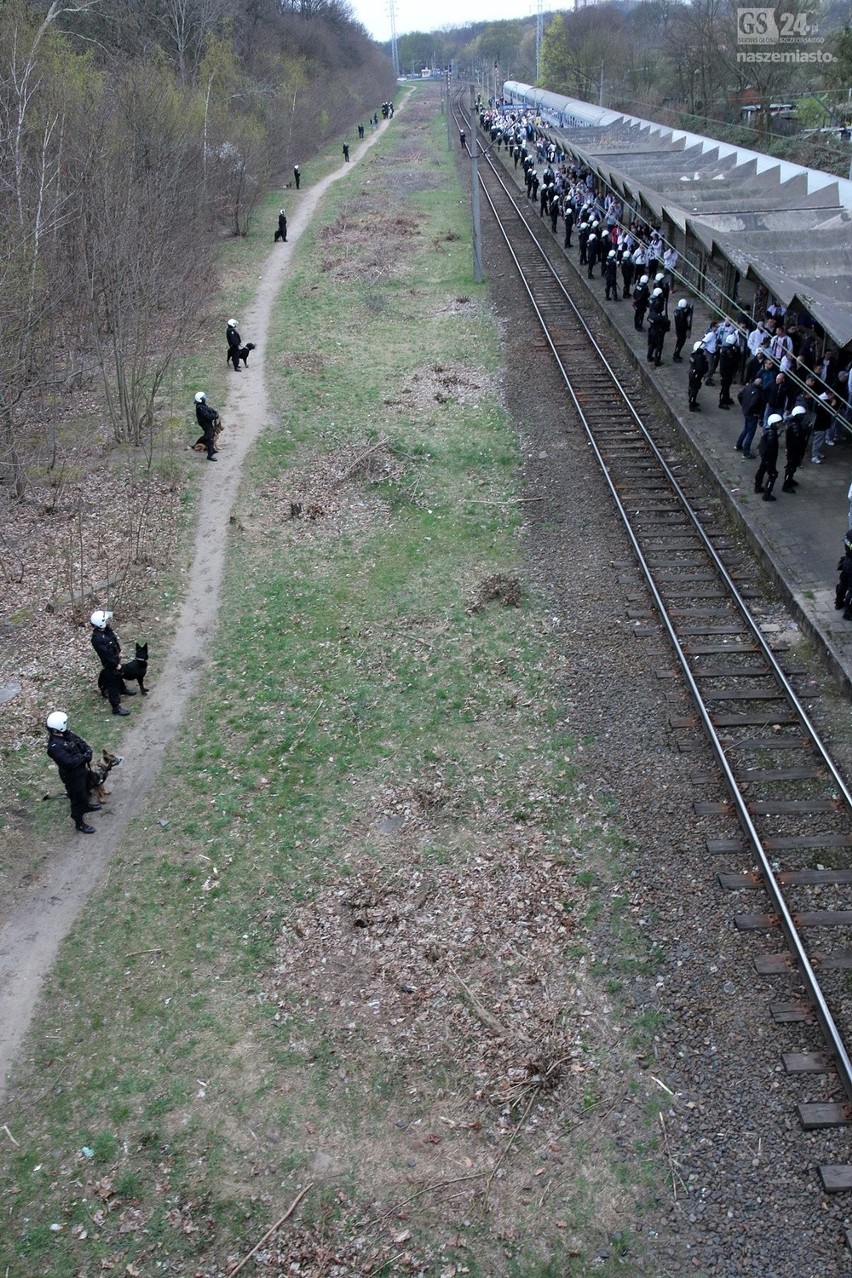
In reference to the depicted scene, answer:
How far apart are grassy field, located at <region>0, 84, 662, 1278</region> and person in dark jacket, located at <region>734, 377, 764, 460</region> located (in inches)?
198

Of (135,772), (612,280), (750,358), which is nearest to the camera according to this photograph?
(135,772)

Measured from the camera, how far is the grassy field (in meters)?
7.01

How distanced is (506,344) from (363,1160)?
22.0 meters

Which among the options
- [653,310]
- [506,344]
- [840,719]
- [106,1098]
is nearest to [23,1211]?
[106,1098]

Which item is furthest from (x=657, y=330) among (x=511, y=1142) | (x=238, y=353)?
(x=511, y=1142)

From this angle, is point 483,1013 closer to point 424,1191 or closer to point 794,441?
point 424,1191

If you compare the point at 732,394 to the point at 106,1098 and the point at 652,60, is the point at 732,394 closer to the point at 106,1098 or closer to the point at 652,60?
the point at 106,1098

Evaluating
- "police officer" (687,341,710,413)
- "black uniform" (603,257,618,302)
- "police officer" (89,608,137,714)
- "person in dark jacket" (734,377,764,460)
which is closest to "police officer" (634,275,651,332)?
"black uniform" (603,257,618,302)

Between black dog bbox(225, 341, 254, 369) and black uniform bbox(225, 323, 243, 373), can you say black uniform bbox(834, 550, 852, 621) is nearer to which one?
black dog bbox(225, 341, 254, 369)

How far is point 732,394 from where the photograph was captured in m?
21.0

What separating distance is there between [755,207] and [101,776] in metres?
24.5

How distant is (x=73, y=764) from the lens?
10445mm

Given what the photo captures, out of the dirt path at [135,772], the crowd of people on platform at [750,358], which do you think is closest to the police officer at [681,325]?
the crowd of people on platform at [750,358]

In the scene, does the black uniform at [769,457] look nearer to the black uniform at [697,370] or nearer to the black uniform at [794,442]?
the black uniform at [794,442]
